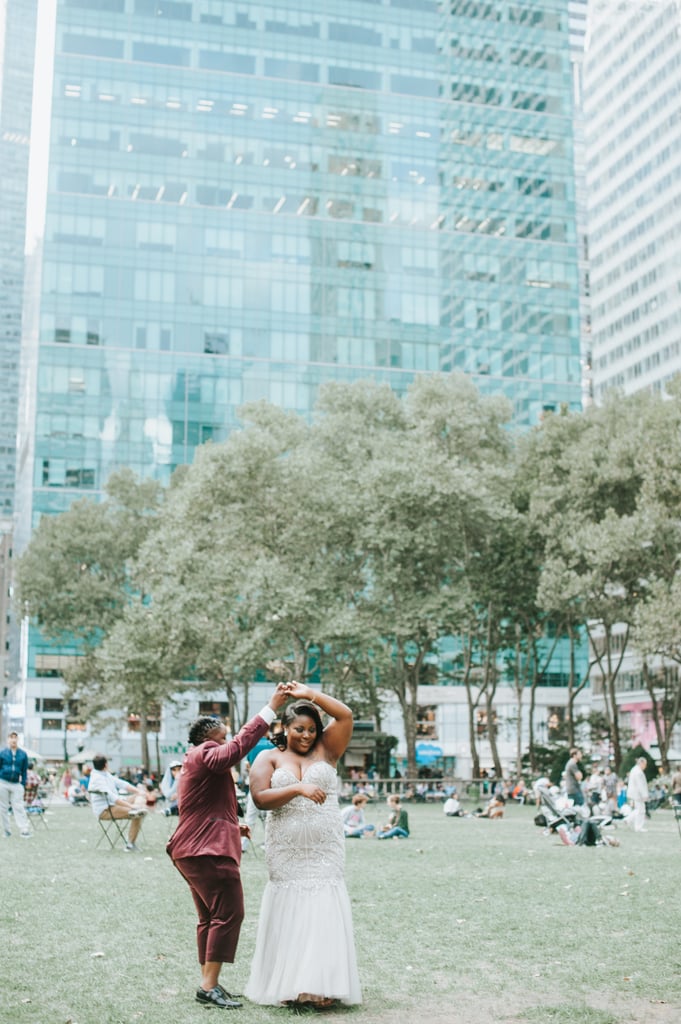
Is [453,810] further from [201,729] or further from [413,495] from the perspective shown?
[201,729]

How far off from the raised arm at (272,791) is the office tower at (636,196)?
100659mm

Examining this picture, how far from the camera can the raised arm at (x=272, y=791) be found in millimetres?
6484

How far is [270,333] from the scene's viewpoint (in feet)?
285

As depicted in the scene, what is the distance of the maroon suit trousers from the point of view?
21.7 ft

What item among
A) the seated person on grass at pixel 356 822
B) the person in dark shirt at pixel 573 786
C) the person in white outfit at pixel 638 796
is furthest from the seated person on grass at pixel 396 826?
the person in white outfit at pixel 638 796

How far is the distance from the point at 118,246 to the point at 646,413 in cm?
5797

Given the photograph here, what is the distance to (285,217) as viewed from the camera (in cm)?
8981

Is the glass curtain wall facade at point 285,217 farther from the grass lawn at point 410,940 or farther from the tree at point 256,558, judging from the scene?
the grass lawn at point 410,940

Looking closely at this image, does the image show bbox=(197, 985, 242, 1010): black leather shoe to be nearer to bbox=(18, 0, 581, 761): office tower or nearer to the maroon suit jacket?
the maroon suit jacket

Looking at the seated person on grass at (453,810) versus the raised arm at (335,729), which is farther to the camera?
the seated person on grass at (453,810)

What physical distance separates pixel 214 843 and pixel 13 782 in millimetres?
13061

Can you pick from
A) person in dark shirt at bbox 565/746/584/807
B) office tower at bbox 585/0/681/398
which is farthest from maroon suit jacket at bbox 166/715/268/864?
office tower at bbox 585/0/681/398

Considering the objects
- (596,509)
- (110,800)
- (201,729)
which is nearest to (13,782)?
(110,800)

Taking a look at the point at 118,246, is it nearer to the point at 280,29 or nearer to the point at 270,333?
the point at 270,333
